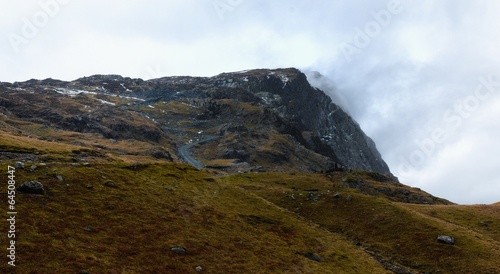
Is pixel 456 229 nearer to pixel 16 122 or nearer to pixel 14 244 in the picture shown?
pixel 14 244

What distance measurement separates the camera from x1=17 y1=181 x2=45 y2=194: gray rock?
1689 inches

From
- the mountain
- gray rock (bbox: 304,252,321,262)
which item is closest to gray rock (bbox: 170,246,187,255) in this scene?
the mountain

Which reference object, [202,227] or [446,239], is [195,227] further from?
[446,239]

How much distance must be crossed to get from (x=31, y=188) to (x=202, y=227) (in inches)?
846

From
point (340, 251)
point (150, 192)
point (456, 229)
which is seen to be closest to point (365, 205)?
point (456, 229)

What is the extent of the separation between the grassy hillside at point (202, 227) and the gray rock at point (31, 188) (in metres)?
1.06

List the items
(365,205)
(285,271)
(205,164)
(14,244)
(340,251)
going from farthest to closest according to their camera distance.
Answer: (205,164) < (365,205) < (340,251) < (285,271) < (14,244)

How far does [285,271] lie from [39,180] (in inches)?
1296

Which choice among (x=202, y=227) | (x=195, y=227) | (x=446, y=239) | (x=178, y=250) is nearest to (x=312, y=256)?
(x=202, y=227)

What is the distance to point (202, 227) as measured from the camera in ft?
166

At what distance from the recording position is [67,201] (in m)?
44.2

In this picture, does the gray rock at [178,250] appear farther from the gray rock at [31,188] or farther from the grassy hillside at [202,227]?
the gray rock at [31,188]

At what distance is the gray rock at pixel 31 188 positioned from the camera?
42906mm

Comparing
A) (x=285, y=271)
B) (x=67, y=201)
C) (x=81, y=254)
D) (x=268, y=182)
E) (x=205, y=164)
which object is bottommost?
(x=285, y=271)
